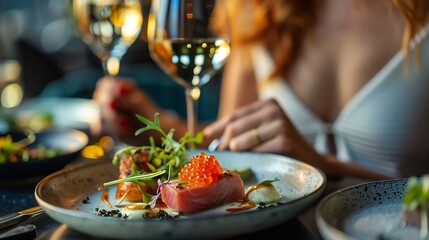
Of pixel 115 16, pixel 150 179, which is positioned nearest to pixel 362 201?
pixel 150 179

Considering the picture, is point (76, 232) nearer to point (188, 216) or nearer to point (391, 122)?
point (188, 216)

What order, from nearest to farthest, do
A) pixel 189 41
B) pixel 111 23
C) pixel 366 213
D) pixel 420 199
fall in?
pixel 420 199 → pixel 366 213 → pixel 189 41 → pixel 111 23

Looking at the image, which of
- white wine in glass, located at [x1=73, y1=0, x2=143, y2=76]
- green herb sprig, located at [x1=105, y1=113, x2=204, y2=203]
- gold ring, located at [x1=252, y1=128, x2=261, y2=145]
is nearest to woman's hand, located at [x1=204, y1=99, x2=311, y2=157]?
gold ring, located at [x1=252, y1=128, x2=261, y2=145]

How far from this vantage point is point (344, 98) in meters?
1.70

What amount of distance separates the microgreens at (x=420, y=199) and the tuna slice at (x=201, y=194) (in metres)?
0.24

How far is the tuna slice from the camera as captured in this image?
731 millimetres

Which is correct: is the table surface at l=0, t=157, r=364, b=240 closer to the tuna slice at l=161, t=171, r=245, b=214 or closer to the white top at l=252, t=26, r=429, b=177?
the tuna slice at l=161, t=171, r=245, b=214

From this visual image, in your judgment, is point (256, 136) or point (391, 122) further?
point (391, 122)

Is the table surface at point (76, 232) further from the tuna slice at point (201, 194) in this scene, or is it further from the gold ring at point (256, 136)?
the gold ring at point (256, 136)

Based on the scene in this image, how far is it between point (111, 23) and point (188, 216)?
76 centimetres

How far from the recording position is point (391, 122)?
161cm

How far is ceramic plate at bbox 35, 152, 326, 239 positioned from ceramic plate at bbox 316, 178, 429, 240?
0.13ft

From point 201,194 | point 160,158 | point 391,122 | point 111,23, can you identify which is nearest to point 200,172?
point 201,194

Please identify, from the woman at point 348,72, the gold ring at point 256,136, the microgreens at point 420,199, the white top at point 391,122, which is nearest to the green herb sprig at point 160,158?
the gold ring at point 256,136
